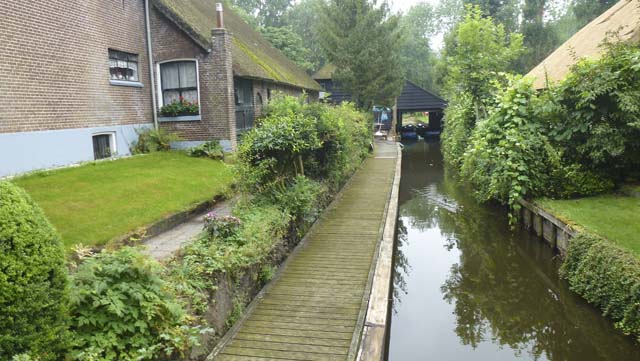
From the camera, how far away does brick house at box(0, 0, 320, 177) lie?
10.8 metres

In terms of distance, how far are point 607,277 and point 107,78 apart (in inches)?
540

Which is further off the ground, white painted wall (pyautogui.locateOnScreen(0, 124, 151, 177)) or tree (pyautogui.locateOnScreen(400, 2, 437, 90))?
tree (pyautogui.locateOnScreen(400, 2, 437, 90))

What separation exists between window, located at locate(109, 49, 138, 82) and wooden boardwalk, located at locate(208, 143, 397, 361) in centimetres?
859

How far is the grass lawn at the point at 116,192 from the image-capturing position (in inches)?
312

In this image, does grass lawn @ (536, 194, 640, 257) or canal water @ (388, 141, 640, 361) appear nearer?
canal water @ (388, 141, 640, 361)

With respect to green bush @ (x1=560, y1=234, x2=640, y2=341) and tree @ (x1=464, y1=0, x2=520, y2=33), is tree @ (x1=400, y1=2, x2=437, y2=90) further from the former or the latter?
green bush @ (x1=560, y1=234, x2=640, y2=341)

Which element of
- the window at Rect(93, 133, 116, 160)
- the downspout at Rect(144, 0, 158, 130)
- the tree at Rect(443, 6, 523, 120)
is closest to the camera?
the window at Rect(93, 133, 116, 160)

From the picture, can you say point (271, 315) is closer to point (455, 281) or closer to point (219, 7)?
point (455, 281)

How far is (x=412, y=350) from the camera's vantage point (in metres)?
7.44

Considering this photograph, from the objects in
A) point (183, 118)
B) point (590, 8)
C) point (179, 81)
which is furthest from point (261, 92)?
point (590, 8)

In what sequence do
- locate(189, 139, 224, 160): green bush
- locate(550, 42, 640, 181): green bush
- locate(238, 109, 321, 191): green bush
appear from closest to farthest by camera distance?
locate(238, 109, 321, 191): green bush < locate(550, 42, 640, 181): green bush < locate(189, 139, 224, 160): green bush

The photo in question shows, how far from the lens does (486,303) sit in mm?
8742

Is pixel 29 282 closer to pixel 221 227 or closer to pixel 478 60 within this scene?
pixel 221 227

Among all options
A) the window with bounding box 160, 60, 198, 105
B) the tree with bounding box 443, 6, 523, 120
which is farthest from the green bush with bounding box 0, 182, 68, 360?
the tree with bounding box 443, 6, 523, 120
